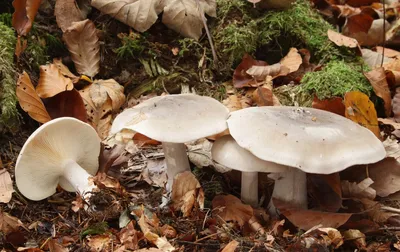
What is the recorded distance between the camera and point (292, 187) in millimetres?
2449

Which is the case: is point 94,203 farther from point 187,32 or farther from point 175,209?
point 187,32

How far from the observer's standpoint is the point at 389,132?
3.26 meters

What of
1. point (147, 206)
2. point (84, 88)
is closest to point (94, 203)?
point (147, 206)

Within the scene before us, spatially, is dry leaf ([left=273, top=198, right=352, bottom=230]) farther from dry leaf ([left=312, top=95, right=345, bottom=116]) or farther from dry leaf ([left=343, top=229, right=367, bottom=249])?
dry leaf ([left=312, top=95, right=345, bottom=116])

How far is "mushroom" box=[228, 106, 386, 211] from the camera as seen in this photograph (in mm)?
2023

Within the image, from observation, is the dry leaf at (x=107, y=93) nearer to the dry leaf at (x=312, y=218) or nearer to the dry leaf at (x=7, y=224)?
the dry leaf at (x=7, y=224)

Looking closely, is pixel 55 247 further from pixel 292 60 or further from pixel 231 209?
pixel 292 60

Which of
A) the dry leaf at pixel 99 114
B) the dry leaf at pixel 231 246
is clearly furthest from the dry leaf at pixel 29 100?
the dry leaf at pixel 231 246

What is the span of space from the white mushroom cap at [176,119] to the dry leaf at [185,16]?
48.4 inches

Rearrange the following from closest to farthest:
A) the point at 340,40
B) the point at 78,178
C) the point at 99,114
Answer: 1. the point at 78,178
2. the point at 99,114
3. the point at 340,40

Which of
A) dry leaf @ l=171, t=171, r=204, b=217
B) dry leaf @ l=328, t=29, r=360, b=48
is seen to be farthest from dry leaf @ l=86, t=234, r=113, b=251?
dry leaf @ l=328, t=29, r=360, b=48

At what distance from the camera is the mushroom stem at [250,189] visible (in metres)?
2.51

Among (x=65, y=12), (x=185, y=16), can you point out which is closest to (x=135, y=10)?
(x=185, y=16)

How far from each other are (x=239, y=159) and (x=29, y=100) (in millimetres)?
1525
